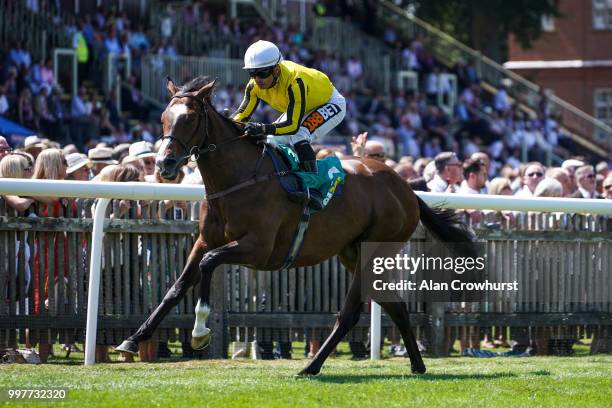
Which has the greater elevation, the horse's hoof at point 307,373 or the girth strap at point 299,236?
the girth strap at point 299,236

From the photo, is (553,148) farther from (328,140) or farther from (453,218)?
(453,218)

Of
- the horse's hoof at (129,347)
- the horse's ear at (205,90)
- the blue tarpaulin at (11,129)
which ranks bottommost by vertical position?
the horse's hoof at (129,347)

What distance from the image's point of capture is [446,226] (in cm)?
972

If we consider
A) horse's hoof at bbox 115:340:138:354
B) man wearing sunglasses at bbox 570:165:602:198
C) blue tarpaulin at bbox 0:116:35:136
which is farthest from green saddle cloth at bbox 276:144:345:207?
blue tarpaulin at bbox 0:116:35:136

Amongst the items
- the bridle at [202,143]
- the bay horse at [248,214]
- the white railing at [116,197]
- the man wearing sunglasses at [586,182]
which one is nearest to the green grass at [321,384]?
the bay horse at [248,214]

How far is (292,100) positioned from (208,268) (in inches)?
54.2

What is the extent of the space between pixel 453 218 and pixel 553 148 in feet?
80.7

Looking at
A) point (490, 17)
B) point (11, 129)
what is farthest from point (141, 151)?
point (490, 17)

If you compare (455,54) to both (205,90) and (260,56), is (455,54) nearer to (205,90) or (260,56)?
(260,56)

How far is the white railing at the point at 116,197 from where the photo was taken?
857 centimetres

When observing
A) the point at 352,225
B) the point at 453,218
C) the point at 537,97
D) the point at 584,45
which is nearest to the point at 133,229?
the point at 352,225

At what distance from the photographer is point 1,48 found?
21.7 meters

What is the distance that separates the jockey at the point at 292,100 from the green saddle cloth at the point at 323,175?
49mm

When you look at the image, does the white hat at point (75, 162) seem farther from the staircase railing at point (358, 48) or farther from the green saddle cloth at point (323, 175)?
the staircase railing at point (358, 48)
